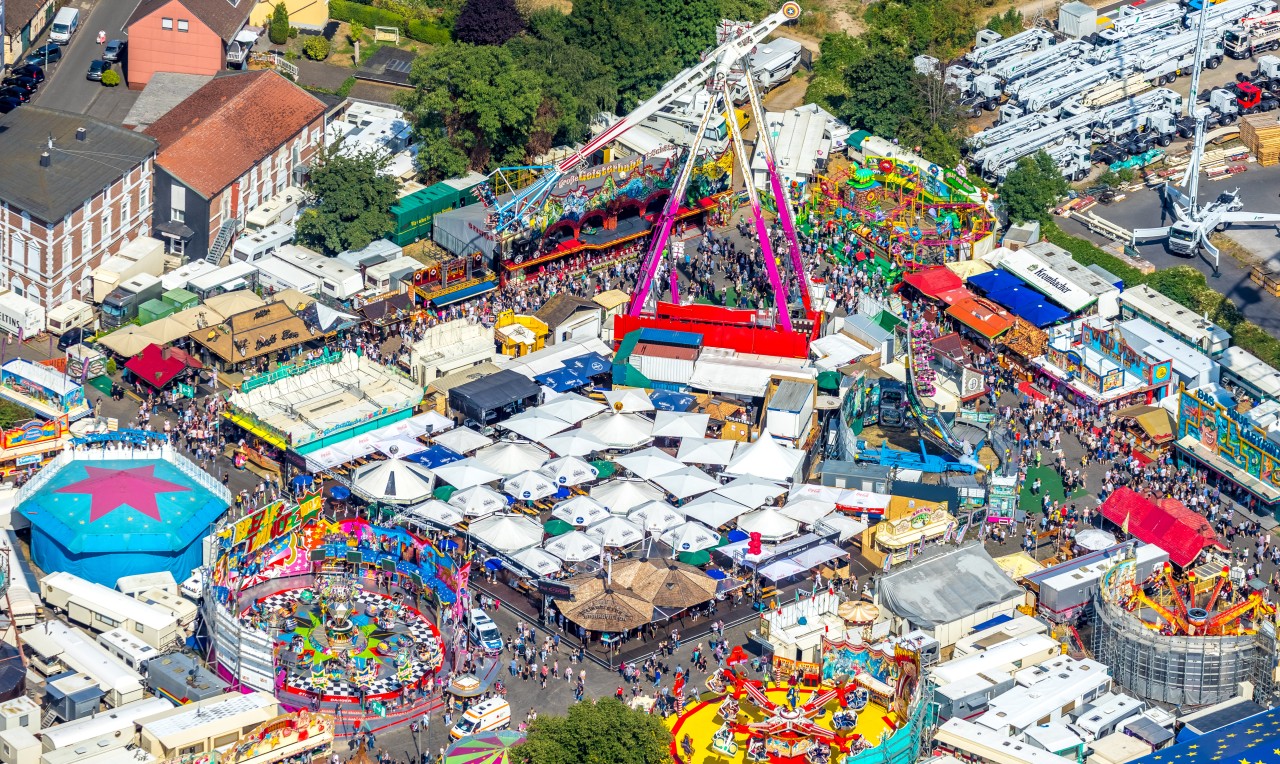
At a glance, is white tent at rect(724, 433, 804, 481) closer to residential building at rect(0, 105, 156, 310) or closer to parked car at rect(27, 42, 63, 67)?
residential building at rect(0, 105, 156, 310)

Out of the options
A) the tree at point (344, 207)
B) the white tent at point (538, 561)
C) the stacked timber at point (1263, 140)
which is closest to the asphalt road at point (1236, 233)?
the stacked timber at point (1263, 140)

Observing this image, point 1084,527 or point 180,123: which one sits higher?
point 180,123

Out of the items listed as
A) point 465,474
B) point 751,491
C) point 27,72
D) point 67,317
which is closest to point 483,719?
point 465,474

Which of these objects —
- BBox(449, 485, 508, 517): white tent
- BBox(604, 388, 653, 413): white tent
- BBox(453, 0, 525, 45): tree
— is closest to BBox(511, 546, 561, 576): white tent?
BBox(449, 485, 508, 517): white tent

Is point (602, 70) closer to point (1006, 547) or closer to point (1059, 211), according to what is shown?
point (1059, 211)

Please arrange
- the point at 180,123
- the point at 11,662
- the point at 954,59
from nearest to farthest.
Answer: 1. the point at 11,662
2. the point at 180,123
3. the point at 954,59

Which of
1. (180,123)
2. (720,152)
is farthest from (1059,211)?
(180,123)
